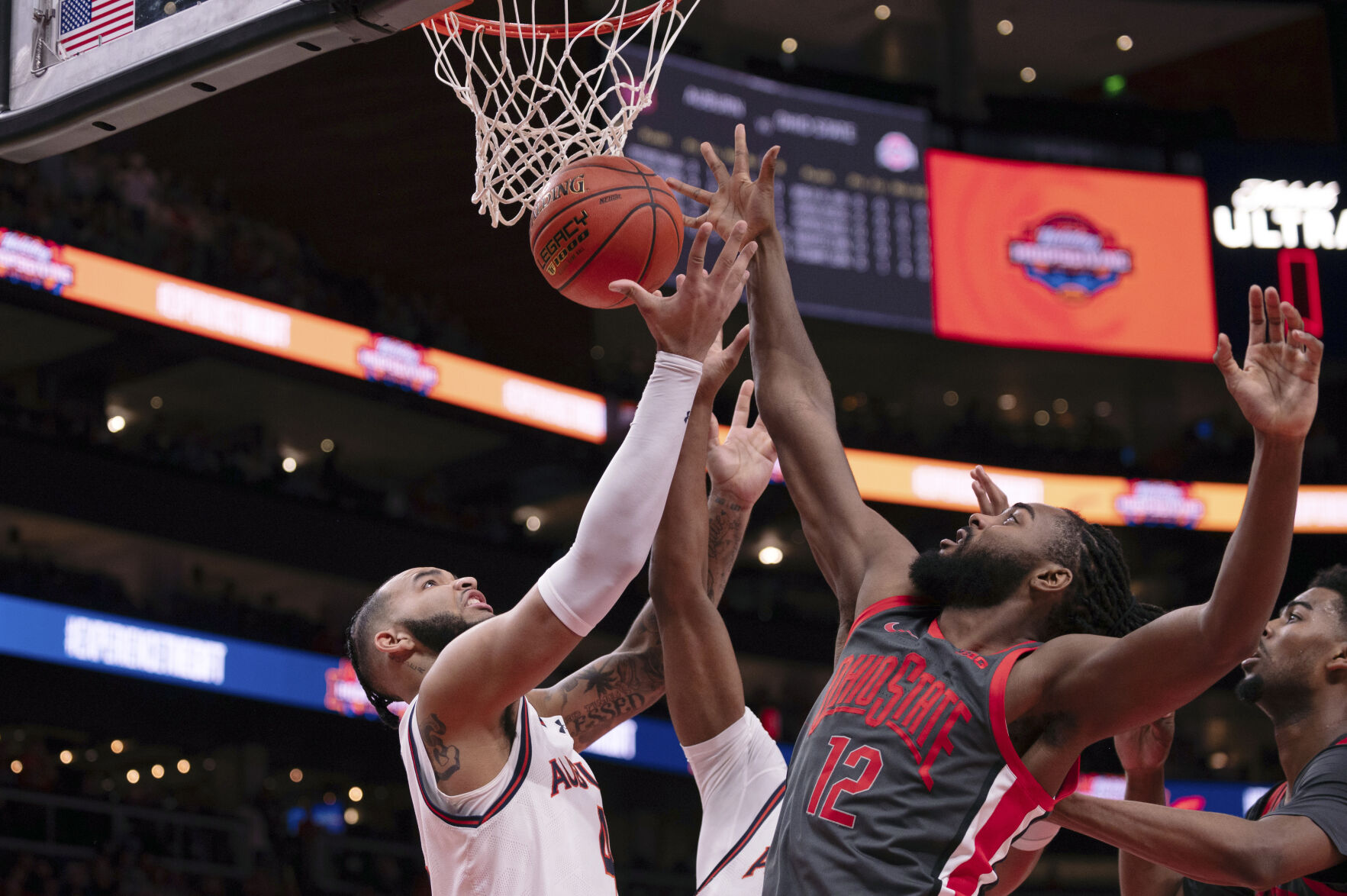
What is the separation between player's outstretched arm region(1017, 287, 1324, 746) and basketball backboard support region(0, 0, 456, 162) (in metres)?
1.87

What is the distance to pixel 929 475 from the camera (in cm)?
1903

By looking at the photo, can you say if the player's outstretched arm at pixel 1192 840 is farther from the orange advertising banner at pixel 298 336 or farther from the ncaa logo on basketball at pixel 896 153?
the ncaa logo on basketball at pixel 896 153

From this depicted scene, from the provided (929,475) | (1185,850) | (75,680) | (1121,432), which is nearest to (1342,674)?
(1185,850)

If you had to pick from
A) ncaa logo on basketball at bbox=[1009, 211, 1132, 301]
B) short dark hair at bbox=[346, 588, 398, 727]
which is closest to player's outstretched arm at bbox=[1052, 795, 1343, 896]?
short dark hair at bbox=[346, 588, 398, 727]

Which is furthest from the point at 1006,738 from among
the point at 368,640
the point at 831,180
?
the point at 831,180

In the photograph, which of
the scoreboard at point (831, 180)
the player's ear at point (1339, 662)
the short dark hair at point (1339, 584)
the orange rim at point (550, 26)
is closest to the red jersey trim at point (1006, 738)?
the player's ear at point (1339, 662)

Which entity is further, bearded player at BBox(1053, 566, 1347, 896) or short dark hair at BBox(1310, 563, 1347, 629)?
short dark hair at BBox(1310, 563, 1347, 629)

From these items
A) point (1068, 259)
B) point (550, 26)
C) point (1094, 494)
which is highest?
point (1068, 259)

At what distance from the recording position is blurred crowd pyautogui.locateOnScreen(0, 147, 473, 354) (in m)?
13.5

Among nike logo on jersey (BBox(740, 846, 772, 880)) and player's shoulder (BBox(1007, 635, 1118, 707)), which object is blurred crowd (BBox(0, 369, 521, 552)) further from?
player's shoulder (BBox(1007, 635, 1118, 707))

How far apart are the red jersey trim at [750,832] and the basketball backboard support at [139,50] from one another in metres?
2.15

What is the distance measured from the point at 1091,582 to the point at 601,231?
1488 millimetres

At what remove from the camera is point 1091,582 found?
3.02 meters

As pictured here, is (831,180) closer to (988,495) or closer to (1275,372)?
(988,495)
